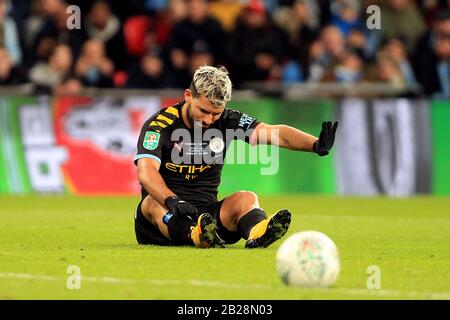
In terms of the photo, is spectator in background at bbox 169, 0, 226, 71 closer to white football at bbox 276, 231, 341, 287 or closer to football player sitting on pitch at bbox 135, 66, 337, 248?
football player sitting on pitch at bbox 135, 66, 337, 248

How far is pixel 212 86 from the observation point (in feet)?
35.2

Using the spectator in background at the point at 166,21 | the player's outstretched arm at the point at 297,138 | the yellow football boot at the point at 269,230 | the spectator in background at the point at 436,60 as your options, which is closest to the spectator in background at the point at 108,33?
the spectator in background at the point at 166,21

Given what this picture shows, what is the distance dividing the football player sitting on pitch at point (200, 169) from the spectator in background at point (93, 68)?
9.65 m

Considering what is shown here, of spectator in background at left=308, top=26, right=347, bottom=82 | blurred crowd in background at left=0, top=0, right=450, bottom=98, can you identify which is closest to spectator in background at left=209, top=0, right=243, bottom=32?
blurred crowd in background at left=0, top=0, right=450, bottom=98

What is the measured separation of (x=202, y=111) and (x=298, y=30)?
1211cm

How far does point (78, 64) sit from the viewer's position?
21047 mm

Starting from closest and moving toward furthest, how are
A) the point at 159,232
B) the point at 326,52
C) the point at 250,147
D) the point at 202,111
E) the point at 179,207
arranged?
the point at 179,207
the point at 202,111
the point at 159,232
the point at 250,147
the point at 326,52

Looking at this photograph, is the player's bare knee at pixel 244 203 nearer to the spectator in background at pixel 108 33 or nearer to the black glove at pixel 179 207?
the black glove at pixel 179 207

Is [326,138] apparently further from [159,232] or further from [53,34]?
[53,34]

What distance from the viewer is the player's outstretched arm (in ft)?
34.4

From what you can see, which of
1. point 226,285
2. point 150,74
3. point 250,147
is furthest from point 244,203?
point 150,74

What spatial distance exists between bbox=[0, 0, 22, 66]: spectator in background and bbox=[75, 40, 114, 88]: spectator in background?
3.57 feet
